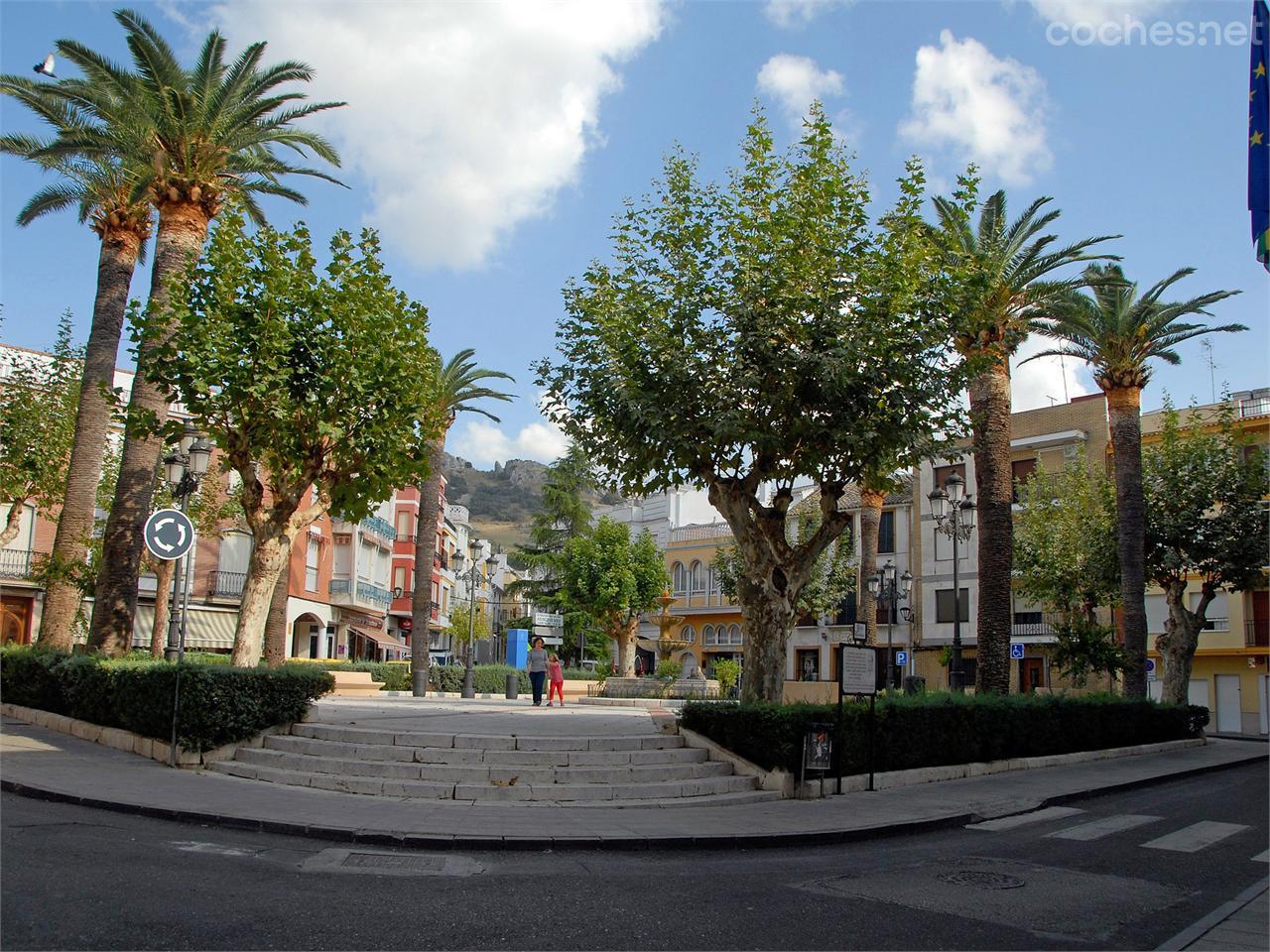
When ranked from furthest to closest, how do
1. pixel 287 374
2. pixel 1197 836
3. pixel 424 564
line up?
1. pixel 424 564
2. pixel 287 374
3. pixel 1197 836

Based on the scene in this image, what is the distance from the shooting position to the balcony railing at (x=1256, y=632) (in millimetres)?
40781

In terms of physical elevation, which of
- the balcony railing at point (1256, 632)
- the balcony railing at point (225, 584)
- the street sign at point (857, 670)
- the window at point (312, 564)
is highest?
the window at point (312, 564)

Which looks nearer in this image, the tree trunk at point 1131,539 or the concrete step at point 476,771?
the concrete step at point 476,771

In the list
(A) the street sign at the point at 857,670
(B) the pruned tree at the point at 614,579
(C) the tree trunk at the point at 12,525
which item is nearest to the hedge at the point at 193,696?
(A) the street sign at the point at 857,670

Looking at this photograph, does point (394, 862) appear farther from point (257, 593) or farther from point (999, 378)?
point (999, 378)

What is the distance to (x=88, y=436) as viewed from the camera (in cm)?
1983

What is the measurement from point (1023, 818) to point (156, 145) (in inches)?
691

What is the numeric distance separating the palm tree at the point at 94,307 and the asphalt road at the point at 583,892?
1013 cm

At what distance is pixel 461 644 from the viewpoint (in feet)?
235

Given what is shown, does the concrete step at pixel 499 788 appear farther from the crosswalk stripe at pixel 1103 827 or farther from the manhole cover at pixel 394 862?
the crosswalk stripe at pixel 1103 827

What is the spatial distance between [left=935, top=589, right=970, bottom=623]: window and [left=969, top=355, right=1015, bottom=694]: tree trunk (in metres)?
27.0

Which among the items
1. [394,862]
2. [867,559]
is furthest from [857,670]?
[867,559]

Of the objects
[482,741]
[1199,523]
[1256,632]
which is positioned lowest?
[482,741]

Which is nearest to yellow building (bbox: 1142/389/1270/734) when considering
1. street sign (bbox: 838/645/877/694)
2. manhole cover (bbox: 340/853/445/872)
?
street sign (bbox: 838/645/877/694)
